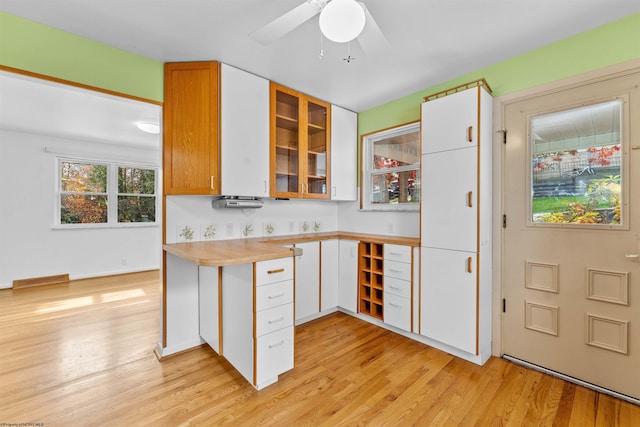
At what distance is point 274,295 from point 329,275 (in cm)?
124

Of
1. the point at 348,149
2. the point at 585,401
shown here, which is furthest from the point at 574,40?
the point at 585,401

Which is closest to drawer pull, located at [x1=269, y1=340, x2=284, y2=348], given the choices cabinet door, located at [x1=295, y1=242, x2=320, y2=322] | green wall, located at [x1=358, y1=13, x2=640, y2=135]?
cabinet door, located at [x1=295, y1=242, x2=320, y2=322]

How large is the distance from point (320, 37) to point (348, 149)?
153 cm

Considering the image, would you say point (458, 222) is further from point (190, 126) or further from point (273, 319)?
point (190, 126)

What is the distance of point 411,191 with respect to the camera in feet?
9.75

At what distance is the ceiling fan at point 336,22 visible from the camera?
115 cm

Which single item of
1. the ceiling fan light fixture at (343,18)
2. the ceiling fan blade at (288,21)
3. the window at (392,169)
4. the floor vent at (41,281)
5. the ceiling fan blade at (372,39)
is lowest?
the floor vent at (41,281)

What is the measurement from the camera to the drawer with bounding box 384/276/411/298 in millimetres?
2522

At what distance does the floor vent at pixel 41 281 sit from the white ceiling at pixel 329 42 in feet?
14.0

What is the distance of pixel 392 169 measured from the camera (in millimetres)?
3146

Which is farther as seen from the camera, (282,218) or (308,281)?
(282,218)

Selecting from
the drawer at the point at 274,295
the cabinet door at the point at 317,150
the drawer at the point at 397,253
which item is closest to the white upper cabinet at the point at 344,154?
the cabinet door at the point at 317,150

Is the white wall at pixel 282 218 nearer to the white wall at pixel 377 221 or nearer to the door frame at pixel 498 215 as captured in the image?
the white wall at pixel 377 221

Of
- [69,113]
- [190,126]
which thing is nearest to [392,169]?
[190,126]
